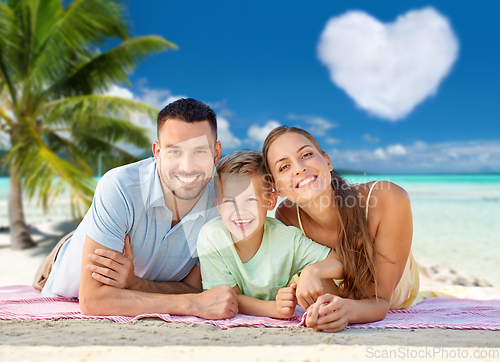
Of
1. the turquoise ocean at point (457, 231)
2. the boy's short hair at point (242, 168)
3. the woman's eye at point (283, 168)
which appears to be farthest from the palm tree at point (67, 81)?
the woman's eye at point (283, 168)

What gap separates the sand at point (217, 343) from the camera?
1.57m

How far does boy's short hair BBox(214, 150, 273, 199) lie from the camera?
2490 millimetres

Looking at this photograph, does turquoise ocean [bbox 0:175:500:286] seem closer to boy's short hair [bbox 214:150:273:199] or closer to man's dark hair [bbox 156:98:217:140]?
boy's short hair [bbox 214:150:273:199]

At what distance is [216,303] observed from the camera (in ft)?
7.46

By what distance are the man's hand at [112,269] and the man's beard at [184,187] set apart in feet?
1.79

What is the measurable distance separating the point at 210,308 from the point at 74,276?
1202mm

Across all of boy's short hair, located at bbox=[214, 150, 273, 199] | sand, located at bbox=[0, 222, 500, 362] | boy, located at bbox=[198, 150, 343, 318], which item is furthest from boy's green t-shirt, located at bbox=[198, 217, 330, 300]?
sand, located at bbox=[0, 222, 500, 362]

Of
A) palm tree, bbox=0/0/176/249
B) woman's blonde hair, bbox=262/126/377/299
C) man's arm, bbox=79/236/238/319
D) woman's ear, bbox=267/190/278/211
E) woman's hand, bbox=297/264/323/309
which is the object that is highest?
palm tree, bbox=0/0/176/249

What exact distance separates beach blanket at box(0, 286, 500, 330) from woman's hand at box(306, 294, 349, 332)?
0.14m

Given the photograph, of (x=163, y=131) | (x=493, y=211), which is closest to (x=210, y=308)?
(x=163, y=131)

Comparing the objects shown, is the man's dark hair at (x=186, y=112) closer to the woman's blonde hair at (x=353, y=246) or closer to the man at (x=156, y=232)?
the man at (x=156, y=232)

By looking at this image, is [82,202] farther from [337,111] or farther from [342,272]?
[337,111]

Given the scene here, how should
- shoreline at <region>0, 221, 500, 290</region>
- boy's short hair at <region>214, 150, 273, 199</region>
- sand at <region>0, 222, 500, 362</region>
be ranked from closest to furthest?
sand at <region>0, 222, 500, 362</region>
boy's short hair at <region>214, 150, 273, 199</region>
shoreline at <region>0, 221, 500, 290</region>

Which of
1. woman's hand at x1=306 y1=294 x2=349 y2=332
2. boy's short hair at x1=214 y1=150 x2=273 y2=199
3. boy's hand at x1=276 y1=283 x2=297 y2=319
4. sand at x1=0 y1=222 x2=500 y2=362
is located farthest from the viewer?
boy's short hair at x1=214 y1=150 x2=273 y2=199
